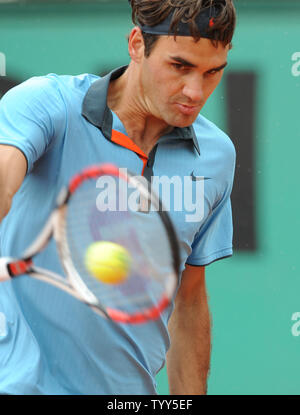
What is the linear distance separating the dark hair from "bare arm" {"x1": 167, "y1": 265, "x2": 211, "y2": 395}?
2.76ft

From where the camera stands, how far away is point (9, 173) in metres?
1.78

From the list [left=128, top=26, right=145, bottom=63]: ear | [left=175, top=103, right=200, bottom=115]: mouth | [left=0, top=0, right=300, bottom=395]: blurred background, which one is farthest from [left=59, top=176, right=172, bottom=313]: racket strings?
[left=0, top=0, right=300, bottom=395]: blurred background

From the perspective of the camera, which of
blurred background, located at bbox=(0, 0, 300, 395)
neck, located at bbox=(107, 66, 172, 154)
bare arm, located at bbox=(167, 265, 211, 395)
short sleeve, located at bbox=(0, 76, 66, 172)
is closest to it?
short sleeve, located at bbox=(0, 76, 66, 172)

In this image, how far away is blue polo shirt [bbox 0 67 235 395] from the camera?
6.59ft

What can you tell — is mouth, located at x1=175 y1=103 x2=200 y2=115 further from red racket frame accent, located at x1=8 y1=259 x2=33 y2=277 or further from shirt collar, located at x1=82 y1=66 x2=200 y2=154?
red racket frame accent, located at x1=8 y1=259 x2=33 y2=277

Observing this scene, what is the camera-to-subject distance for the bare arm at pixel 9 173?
1749mm

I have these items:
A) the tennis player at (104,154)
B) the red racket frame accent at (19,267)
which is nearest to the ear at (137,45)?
the tennis player at (104,154)

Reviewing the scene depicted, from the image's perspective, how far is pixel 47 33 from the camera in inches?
144

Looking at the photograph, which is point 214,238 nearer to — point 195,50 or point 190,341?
point 190,341

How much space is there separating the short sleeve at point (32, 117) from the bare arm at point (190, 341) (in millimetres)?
807

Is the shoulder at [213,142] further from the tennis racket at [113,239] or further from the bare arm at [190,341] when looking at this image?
the bare arm at [190,341]

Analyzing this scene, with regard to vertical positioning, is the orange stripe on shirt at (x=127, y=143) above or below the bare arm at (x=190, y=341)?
above

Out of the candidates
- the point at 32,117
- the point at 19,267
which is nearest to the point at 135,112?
the point at 32,117

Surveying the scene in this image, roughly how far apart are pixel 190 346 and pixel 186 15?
1.11m
